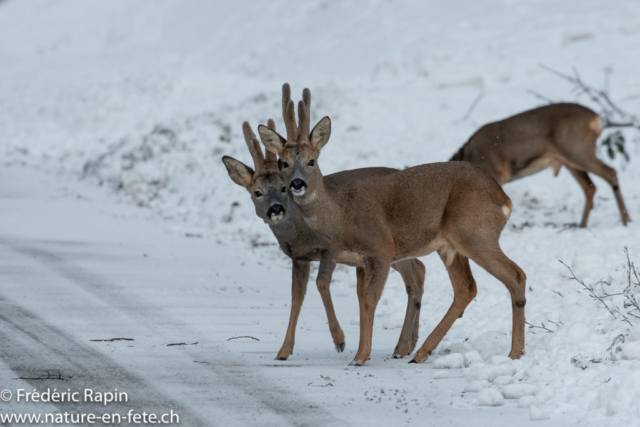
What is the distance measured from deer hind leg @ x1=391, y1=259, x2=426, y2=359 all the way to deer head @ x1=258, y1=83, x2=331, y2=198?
4.31ft

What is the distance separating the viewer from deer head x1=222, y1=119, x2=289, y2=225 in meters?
7.04

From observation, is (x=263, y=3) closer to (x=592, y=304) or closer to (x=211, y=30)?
(x=211, y=30)

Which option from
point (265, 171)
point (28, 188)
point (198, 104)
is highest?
point (198, 104)

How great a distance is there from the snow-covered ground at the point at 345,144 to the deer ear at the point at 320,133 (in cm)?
165

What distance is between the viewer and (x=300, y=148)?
6.60m

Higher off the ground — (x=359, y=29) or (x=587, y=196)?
(x=359, y=29)

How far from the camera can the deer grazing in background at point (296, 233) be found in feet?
23.0

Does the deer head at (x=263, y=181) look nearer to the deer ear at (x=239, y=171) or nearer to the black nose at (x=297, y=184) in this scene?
the deer ear at (x=239, y=171)

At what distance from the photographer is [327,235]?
21.8 ft

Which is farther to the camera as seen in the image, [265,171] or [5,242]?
[5,242]

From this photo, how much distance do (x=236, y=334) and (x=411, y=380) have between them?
6.85 feet

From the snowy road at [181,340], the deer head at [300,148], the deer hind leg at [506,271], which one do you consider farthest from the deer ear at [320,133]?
the snowy road at [181,340]

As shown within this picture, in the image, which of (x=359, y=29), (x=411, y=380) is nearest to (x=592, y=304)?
(x=411, y=380)

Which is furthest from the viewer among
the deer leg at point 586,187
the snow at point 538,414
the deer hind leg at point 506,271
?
the deer leg at point 586,187
